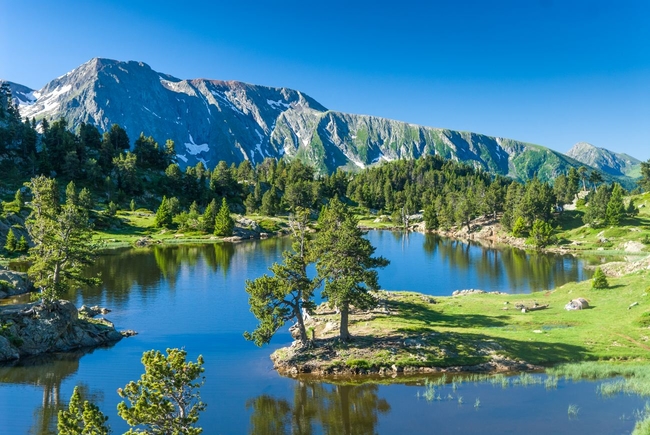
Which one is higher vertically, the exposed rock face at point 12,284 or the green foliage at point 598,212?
the green foliage at point 598,212

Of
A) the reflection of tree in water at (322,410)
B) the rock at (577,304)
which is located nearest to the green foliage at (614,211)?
the rock at (577,304)

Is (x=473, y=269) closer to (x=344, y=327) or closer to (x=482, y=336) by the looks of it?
(x=482, y=336)

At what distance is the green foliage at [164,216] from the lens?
164 m

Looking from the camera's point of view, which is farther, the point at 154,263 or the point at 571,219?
the point at 571,219

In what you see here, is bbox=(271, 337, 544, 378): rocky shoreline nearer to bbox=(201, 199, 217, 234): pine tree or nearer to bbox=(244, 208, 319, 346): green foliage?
bbox=(244, 208, 319, 346): green foliage

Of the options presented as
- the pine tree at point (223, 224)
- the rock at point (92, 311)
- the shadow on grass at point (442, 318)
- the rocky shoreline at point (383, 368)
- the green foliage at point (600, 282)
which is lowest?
the rocky shoreline at point (383, 368)

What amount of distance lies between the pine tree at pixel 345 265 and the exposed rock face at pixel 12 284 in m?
57.0

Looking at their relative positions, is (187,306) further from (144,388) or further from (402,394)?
(144,388)

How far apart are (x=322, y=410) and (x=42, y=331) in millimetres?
35252

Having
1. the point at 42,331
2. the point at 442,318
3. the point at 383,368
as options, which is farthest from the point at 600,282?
the point at 42,331

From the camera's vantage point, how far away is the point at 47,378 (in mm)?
43219

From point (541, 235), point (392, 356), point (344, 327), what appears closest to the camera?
point (392, 356)

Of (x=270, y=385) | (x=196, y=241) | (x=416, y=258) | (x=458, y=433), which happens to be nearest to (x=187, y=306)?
(x=270, y=385)

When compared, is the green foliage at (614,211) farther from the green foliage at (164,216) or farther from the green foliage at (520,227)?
the green foliage at (164,216)
